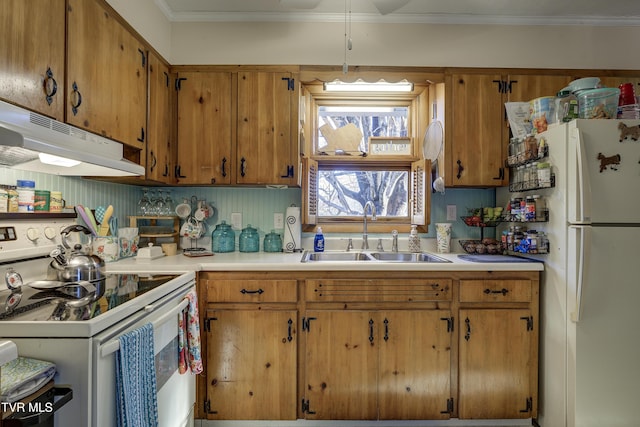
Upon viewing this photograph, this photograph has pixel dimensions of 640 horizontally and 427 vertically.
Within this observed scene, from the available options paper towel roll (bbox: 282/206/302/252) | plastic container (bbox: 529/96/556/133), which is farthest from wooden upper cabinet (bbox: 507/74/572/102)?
paper towel roll (bbox: 282/206/302/252)

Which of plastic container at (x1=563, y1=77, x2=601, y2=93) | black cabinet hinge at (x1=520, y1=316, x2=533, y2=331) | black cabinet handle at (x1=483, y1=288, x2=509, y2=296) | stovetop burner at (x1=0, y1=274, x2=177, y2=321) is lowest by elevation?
black cabinet hinge at (x1=520, y1=316, x2=533, y2=331)

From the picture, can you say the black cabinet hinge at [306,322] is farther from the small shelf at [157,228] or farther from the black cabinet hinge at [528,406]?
the black cabinet hinge at [528,406]

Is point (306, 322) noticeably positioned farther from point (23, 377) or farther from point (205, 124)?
point (205, 124)

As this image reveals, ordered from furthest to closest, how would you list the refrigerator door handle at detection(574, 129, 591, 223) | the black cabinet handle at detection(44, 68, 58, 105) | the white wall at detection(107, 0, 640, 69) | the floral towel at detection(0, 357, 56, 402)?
1. the white wall at detection(107, 0, 640, 69)
2. the refrigerator door handle at detection(574, 129, 591, 223)
3. the black cabinet handle at detection(44, 68, 58, 105)
4. the floral towel at detection(0, 357, 56, 402)

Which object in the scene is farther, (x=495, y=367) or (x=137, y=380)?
(x=495, y=367)

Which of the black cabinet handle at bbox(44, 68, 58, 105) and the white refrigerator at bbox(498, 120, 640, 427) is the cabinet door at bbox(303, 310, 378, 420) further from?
the black cabinet handle at bbox(44, 68, 58, 105)

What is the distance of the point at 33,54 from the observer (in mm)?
1120

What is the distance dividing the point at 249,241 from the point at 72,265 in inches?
43.0

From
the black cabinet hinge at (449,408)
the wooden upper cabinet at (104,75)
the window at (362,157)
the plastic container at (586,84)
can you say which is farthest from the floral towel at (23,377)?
the plastic container at (586,84)

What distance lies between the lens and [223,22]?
2188mm

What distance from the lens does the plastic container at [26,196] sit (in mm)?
1388

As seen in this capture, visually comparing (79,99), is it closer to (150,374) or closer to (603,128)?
(150,374)

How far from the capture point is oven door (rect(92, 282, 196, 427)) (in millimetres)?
925

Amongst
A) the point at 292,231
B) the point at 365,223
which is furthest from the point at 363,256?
the point at 292,231
